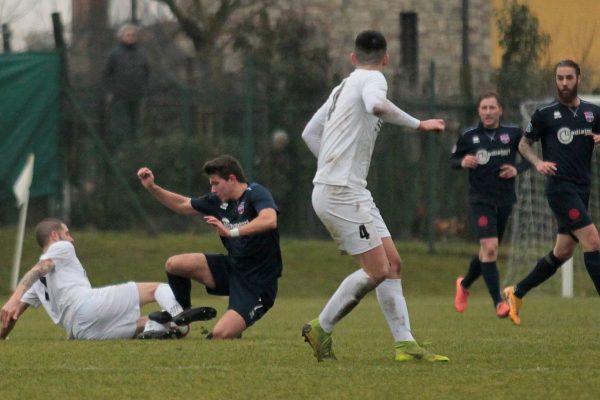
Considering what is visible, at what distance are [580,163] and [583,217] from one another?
46 cm

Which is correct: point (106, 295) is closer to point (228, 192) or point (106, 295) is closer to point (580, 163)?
point (228, 192)

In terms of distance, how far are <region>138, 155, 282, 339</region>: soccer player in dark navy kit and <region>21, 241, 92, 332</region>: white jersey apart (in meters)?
0.68

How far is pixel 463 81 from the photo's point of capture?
24.1 meters

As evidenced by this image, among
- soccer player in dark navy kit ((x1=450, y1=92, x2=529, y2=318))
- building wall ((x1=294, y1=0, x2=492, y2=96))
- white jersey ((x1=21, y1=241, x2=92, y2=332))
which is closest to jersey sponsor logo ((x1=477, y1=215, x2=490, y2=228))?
soccer player in dark navy kit ((x1=450, y1=92, x2=529, y2=318))

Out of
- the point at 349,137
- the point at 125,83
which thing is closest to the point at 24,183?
the point at 125,83

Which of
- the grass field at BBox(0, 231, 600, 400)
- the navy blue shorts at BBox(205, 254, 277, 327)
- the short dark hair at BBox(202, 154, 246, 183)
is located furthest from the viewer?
the navy blue shorts at BBox(205, 254, 277, 327)

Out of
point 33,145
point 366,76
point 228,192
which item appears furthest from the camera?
point 33,145

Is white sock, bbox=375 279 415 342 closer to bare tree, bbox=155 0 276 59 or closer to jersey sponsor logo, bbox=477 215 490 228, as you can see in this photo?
jersey sponsor logo, bbox=477 215 490 228

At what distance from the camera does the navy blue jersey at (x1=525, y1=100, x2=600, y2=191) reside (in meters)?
12.6

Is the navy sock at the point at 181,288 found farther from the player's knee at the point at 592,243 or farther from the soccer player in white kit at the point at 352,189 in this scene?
the player's knee at the point at 592,243

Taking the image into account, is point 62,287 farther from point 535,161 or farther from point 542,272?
point 542,272

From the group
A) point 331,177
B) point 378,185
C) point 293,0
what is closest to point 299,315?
point 331,177

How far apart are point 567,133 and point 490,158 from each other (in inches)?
85.3

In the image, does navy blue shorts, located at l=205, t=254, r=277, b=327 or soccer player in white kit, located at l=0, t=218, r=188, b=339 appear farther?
navy blue shorts, located at l=205, t=254, r=277, b=327
